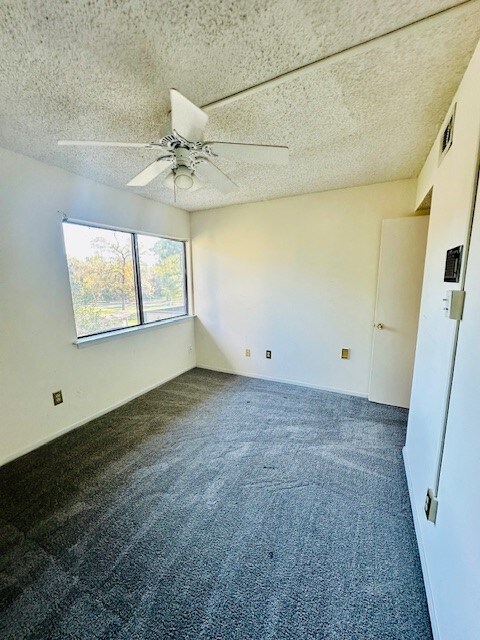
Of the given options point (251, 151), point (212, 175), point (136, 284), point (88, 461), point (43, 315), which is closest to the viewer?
point (251, 151)

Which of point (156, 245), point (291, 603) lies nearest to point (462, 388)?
point (291, 603)

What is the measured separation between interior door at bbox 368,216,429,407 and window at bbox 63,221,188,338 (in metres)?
2.65

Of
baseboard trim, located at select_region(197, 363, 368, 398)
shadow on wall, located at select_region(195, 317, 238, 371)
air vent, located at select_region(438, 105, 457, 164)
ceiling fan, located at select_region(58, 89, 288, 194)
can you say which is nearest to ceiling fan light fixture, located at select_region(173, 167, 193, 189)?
ceiling fan, located at select_region(58, 89, 288, 194)

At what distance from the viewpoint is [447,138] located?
144cm

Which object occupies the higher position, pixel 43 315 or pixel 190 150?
pixel 190 150

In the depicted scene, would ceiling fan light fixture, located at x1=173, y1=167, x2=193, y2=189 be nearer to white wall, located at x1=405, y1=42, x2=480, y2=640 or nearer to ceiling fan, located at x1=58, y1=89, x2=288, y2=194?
ceiling fan, located at x1=58, y1=89, x2=288, y2=194

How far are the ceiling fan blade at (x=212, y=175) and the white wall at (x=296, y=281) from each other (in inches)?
57.2

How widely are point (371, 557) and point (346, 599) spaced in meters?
0.26

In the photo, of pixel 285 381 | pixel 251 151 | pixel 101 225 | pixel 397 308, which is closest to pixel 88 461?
pixel 101 225

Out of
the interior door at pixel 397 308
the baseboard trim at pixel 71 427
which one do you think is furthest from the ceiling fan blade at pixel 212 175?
the baseboard trim at pixel 71 427

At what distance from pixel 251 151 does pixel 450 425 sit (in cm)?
160

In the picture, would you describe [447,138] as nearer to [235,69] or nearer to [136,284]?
[235,69]

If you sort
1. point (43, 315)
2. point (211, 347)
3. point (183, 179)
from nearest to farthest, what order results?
point (183, 179)
point (43, 315)
point (211, 347)

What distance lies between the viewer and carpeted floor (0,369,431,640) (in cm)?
110
